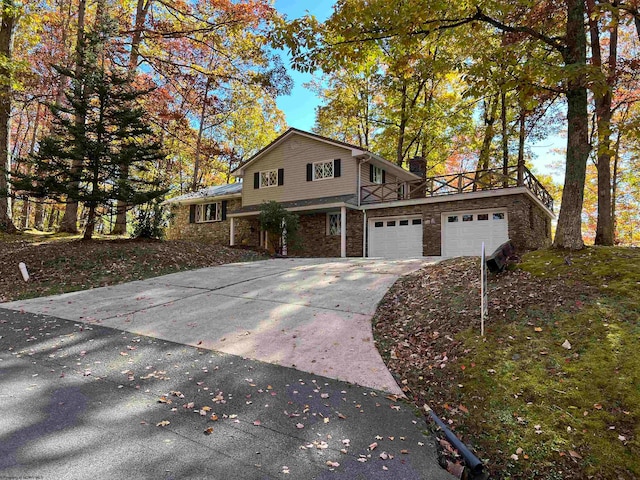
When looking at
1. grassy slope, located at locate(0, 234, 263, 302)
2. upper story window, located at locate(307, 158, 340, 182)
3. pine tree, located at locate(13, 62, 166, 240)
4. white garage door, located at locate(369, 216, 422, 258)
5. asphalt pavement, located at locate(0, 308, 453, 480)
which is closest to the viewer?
asphalt pavement, located at locate(0, 308, 453, 480)

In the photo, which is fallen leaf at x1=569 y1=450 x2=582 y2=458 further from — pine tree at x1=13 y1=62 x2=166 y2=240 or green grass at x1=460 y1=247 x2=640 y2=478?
pine tree at x1=13 y1=62 x2=166 y2=240

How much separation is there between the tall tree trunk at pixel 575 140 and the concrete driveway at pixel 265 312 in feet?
11.0

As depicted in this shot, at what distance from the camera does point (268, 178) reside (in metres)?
19.4

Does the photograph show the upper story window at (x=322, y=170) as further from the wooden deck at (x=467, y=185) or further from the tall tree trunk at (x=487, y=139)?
the tall tree trunk at (x=487, y=139)

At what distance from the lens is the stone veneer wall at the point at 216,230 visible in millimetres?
19953

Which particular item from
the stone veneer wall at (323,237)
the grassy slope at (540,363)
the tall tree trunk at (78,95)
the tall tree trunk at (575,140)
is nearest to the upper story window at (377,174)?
the stone veneer wall at (323,237)

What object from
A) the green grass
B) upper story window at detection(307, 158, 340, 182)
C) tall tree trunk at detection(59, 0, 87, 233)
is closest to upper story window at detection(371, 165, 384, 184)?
upper story window at detection(307, 158, 340, 182)

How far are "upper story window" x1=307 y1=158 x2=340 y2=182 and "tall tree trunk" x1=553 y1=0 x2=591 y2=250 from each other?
1166 cm

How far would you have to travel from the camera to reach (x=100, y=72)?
36.4ft

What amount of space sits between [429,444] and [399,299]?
12.1 feet

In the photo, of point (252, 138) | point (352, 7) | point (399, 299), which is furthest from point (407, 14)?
point (252, 138)

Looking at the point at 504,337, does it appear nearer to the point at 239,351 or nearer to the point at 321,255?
the point at 239,351

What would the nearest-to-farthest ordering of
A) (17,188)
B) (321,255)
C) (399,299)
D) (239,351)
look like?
(239,351), (399,299), (17,188), (321,255)

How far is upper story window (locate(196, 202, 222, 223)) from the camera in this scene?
71.1 feet
